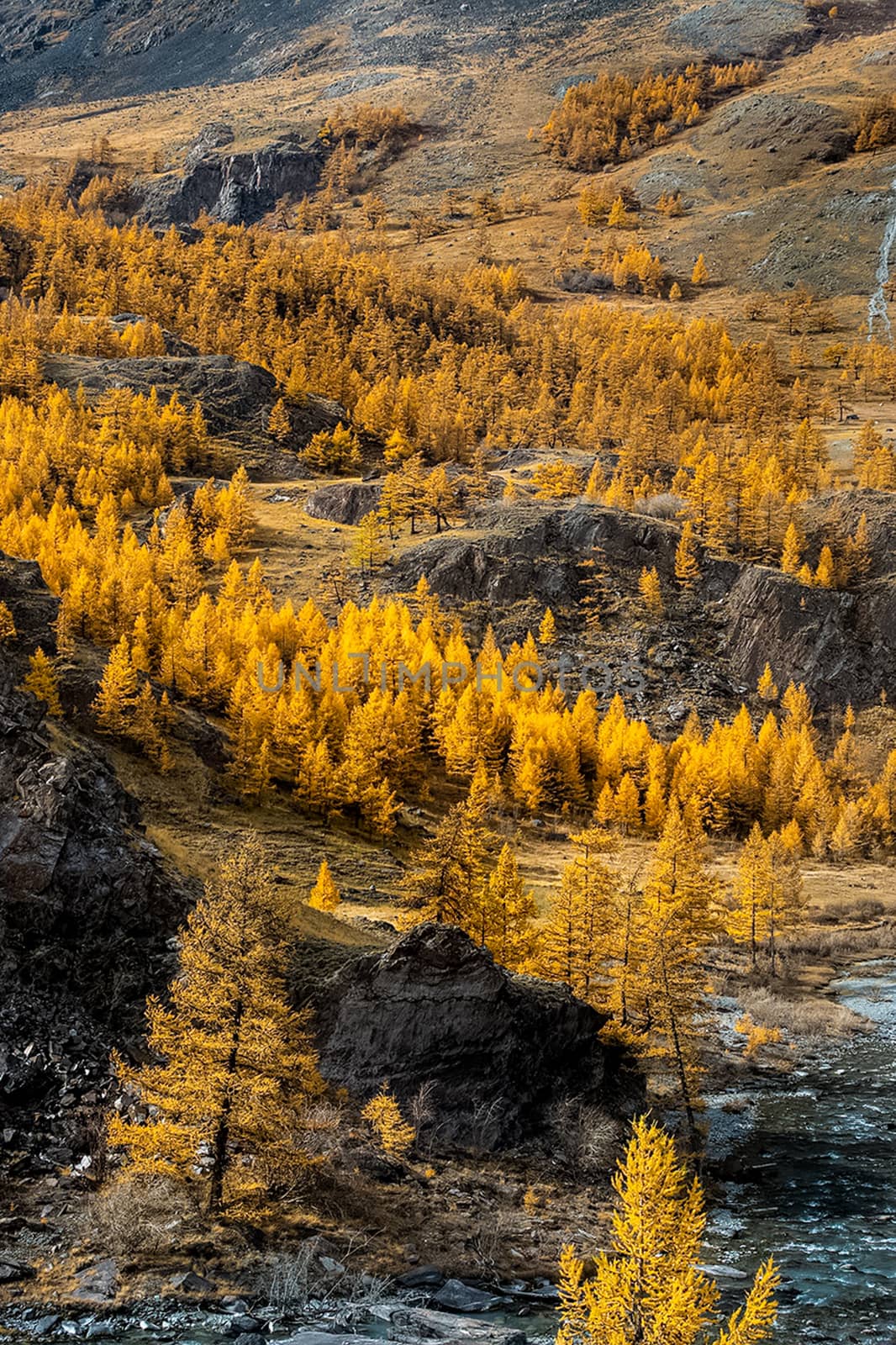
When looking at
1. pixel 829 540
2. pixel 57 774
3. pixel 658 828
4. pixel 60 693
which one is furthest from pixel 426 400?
pixel 57 774

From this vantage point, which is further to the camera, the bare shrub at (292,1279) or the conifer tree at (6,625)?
the conifer tree at (6,625)

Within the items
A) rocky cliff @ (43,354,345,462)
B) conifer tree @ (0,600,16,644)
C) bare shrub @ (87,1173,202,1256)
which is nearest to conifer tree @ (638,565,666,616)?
rocky cliff @ (43,354,345,462)

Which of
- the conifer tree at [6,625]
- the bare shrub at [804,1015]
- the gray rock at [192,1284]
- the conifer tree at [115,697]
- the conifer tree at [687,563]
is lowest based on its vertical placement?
the conifer tree at [687,563]

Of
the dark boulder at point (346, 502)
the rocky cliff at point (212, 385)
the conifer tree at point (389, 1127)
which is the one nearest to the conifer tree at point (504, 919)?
the conifer tree at point (389, 1127)

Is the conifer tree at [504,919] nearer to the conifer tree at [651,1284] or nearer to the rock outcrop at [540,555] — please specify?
the conifer tree at [651,1284]

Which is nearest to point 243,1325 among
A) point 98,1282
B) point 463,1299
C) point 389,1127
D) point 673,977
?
point 98,1282

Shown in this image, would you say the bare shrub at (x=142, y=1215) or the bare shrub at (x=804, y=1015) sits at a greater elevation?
the bare shrub at (x=142, y=1215)

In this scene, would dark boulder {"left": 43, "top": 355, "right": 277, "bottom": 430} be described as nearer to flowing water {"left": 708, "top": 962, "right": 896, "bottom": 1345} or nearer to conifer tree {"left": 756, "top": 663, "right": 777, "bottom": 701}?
conifer tree {"left": 756, "top": 663, "right": 777, "bottom": 701}
